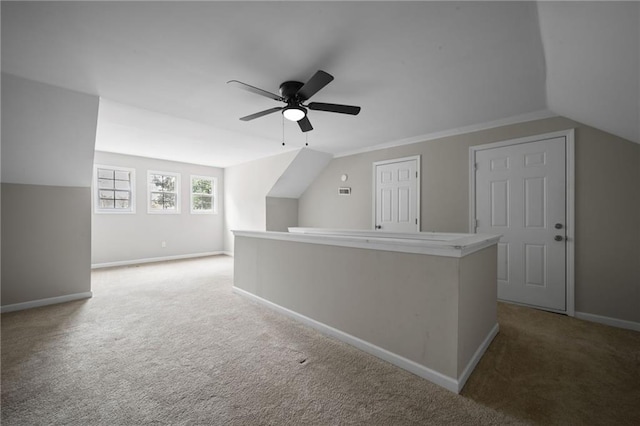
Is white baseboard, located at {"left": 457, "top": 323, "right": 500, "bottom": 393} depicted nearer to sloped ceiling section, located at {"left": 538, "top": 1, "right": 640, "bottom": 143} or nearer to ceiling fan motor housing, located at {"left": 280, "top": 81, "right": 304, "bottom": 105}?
sloped ceiling section, located at {"left": 538, "top": 1, "right": 640, "bottom": 143}

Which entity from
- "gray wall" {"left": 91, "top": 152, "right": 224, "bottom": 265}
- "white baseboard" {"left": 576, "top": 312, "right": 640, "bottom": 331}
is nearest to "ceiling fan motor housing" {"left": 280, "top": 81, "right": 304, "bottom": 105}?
"white baseboard" {"left": 576, "top": 312, "right": 640, "bottom": 331}

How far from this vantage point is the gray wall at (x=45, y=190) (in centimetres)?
268

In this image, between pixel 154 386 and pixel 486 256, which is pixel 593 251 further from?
pixel 154 386

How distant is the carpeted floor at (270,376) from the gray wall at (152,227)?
2693mm

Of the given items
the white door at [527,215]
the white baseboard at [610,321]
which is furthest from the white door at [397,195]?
the white baseboard at [610,321]

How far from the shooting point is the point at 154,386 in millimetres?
1740

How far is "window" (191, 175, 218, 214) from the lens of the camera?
6684 mm

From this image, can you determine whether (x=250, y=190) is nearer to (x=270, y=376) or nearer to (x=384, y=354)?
(x=270, y=376)

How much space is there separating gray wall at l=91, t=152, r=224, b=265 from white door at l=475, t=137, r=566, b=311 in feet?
20.0

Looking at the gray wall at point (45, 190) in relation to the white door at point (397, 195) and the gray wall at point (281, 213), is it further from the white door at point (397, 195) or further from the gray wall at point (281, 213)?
the white door at point (397, 195)

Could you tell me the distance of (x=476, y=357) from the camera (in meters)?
2.00

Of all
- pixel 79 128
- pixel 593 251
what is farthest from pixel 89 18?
pixel 593 251

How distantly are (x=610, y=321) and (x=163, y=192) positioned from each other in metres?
7.76

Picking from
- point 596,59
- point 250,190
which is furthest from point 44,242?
point 596,59
